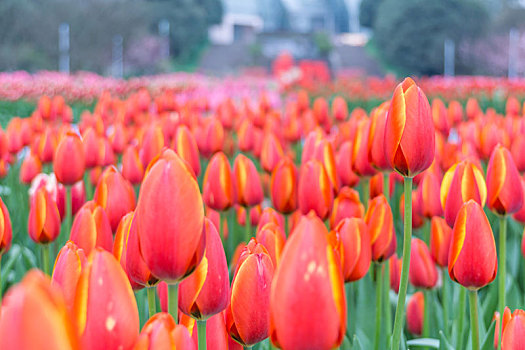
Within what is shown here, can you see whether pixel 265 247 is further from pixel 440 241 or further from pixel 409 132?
pixel 440 241

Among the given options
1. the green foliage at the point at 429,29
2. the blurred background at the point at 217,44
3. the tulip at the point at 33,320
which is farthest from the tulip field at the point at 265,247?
the green foliage at the point at 429,29

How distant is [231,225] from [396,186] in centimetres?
85

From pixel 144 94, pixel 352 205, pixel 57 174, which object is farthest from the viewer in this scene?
pixel 144 94

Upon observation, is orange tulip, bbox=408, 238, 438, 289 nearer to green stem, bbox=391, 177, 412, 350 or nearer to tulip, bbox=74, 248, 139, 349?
green stem, bbox=391, 177, 412, 350

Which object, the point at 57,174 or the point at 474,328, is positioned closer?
the point at 474,328

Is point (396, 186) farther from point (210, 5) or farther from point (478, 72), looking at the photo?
point (210, 5)

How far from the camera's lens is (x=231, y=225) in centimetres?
212

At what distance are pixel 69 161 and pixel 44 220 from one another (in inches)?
12.6

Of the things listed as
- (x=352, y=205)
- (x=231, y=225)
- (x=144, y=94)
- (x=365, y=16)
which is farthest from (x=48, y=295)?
(x=365, y=16)

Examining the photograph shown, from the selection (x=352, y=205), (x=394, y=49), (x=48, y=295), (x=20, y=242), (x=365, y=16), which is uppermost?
(x=365, y=16)

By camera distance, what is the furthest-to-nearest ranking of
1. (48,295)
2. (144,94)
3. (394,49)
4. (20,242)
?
(394,49), (144,94), (20,242), (48,295)

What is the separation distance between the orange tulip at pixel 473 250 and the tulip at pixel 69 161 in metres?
1.03

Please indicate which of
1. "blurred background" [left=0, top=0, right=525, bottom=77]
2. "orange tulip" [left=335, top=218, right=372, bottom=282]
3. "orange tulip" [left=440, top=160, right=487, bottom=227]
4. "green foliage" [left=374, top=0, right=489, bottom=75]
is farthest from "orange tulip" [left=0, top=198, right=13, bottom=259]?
"green foliage" [left=374, top=0, right=489, bottom=75]

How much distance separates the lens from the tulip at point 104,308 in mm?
503
